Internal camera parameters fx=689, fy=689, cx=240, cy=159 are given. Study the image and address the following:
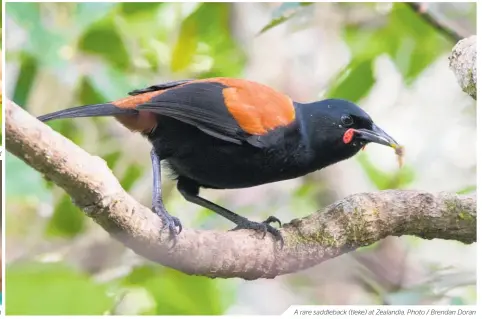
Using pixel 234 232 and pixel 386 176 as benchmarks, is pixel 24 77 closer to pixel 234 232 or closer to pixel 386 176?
pixel 234 232

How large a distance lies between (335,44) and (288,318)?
106 centimetres

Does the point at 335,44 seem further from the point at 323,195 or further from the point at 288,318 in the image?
the point at 288,318

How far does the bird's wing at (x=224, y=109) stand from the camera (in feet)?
5.60

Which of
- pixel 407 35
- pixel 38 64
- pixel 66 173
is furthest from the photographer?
pixel 407 35

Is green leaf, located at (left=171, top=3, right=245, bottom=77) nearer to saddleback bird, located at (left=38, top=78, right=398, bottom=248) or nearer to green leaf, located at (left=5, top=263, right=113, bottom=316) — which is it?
saddleback bird, located at (left=38, top=78, right=398, bottom=248)

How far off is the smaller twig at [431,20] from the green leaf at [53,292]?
49.8 inches

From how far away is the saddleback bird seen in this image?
5.64 ft

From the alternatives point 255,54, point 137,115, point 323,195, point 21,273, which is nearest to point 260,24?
point 255,54

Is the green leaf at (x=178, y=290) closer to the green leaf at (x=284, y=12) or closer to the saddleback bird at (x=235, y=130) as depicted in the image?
the saddleback bird at (x=235, y=130)

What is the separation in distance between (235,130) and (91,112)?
1.17ft

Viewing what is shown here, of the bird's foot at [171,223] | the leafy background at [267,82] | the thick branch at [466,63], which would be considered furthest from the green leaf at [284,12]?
the bird's foot at [171,223]

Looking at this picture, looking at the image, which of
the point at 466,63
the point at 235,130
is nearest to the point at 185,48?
the point at 235,130

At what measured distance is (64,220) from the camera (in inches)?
81.9

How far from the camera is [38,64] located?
213 cm
